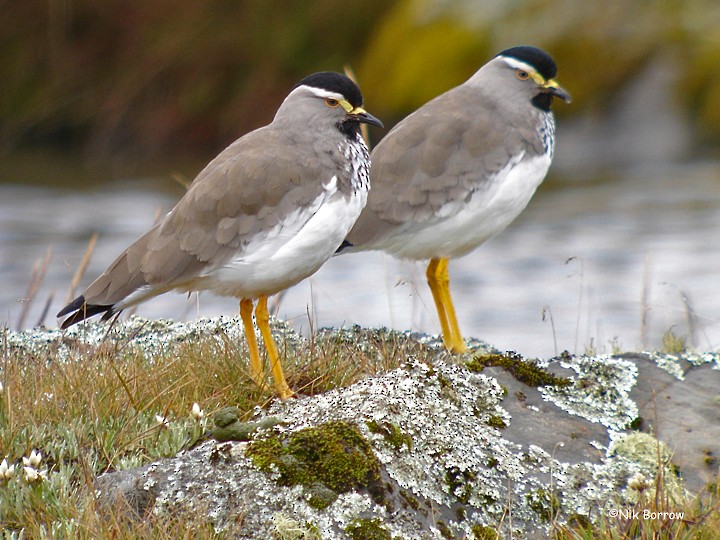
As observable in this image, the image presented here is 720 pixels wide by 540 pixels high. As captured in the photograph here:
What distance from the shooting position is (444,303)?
7.53m

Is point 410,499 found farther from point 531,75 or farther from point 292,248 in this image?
point 531,75

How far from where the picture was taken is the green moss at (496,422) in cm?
495

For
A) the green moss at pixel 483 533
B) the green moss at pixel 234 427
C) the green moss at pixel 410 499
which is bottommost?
the green moss at pixel 483 533

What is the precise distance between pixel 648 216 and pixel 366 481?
13124 mm

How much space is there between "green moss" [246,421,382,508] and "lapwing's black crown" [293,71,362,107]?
2.25 m

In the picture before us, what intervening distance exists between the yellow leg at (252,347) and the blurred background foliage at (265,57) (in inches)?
518

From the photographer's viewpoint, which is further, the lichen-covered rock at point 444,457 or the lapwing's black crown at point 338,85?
the lapwing's black crown at point 338,85

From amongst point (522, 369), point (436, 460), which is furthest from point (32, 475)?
point (522, 369)

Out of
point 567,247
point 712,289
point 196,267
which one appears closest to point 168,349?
point 196,267

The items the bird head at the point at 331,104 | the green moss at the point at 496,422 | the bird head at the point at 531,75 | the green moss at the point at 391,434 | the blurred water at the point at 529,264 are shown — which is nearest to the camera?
the green moss at the point at 391,434

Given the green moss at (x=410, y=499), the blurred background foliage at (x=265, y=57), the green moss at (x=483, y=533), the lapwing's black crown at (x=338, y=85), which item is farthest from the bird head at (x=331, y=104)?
the blurred background foliage at (x=265, y=57)

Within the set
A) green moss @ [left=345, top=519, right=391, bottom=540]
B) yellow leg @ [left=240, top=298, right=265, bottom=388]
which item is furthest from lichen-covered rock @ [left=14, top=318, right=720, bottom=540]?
yellow leg @ [left=240, top=298, right=265, bottom=388]

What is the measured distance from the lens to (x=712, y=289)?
44.4 ft

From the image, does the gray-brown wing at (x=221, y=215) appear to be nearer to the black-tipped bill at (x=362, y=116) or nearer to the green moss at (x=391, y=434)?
the black-tipped bill at (x=362, y=116)
